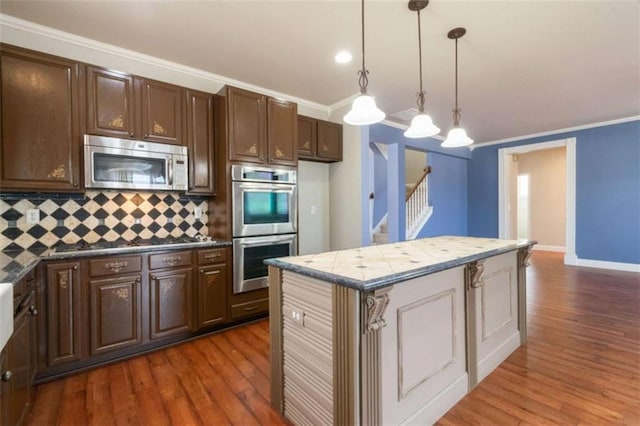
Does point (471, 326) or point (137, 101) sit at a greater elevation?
point (137, 101)

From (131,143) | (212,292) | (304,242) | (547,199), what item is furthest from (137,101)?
(547,199)

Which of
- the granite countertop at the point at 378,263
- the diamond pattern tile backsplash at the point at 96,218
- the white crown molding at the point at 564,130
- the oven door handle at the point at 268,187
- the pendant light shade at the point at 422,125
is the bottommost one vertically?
the granite countertop at the point at 378,263

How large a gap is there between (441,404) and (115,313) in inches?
98.2

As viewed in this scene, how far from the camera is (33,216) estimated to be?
7.94 feet

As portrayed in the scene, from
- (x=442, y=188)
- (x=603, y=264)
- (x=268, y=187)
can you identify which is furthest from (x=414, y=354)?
(x=603, y=264)

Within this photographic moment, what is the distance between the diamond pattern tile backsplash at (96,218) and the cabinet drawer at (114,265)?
542 millimetres

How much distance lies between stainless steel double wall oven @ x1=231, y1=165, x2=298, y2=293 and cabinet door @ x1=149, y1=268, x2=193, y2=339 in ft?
1.54

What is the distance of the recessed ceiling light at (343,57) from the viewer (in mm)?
2861

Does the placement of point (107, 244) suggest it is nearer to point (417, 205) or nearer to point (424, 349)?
point (424, 349)

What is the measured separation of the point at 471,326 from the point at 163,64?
12.1 feet

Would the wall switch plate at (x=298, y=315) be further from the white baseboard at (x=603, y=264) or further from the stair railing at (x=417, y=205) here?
the white baseboard at (x=603, y=264)

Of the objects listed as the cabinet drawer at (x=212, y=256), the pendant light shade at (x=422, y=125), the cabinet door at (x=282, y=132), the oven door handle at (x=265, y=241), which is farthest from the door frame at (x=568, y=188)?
the cabinet drawer at (x=212, y=256)

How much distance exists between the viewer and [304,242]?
4211 mm

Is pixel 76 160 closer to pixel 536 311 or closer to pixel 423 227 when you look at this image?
pixel 536 311
